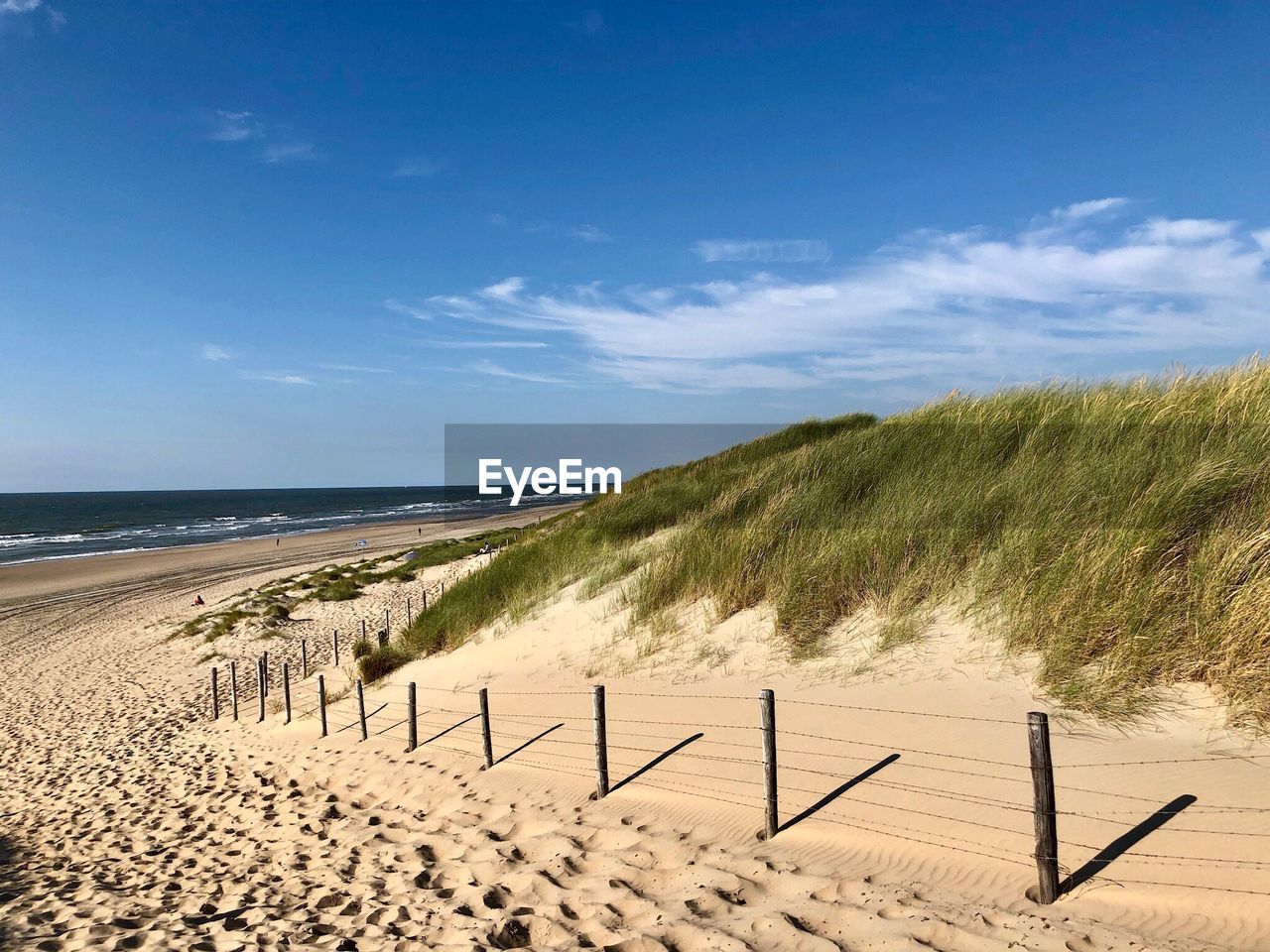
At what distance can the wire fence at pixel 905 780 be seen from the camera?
4.82 m

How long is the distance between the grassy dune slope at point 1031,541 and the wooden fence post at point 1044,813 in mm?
2063

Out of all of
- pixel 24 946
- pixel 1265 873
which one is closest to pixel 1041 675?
pixel 1265 873

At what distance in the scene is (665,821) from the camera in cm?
679

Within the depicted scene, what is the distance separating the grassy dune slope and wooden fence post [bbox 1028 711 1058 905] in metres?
2.06

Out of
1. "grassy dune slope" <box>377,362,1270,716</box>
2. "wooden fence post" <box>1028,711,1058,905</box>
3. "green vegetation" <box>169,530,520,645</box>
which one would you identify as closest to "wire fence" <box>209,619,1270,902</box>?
"wooden fence post" <box>1028,711,1058,905</box>

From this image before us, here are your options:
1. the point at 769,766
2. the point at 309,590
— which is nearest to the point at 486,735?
the point at 769,766

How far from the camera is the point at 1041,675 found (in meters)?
7.02

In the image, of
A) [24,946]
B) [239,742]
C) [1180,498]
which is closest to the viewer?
[24,946]

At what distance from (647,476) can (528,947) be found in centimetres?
1995

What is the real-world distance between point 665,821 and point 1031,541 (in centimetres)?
517

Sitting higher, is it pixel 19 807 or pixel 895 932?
pixel 895 932

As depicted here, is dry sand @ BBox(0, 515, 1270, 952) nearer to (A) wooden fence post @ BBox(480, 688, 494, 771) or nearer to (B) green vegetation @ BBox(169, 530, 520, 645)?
(A) wooden fence post @ BBox(480, 688, 494, 771)

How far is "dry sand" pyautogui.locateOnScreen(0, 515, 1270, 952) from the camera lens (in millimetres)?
4871

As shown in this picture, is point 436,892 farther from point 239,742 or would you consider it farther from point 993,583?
point 239,742
